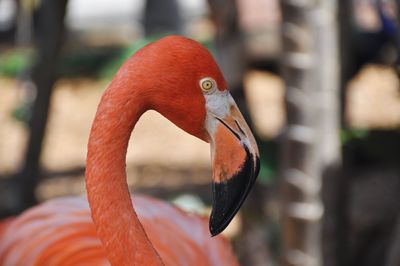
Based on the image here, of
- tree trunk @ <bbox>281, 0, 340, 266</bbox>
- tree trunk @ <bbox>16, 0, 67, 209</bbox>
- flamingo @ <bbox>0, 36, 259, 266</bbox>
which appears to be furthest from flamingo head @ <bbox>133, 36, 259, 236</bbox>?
tree trunk @ <bbox>16, 0, 67, 209</bbox>

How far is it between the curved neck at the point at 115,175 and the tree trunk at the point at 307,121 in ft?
4.24

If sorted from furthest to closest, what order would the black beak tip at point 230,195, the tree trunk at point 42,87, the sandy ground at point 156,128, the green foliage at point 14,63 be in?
the green foliage at point 14,63 → the sandy ground at point 156,128 → the tree trunk at point 42,87 → the black beak tip at point 230,195

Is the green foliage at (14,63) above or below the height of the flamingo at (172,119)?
below

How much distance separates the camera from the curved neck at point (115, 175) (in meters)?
2.08

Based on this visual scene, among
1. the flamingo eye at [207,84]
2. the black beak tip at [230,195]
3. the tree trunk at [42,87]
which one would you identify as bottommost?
the tree trunk at [42,87]

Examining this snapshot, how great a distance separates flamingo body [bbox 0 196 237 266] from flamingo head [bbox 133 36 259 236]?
24.8 inches

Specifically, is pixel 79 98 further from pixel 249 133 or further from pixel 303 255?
pixel 249 133

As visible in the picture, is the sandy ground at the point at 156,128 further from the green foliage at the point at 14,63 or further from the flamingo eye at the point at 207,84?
the flamingo eye at the point at 207,84

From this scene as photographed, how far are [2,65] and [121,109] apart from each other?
25.0 feet

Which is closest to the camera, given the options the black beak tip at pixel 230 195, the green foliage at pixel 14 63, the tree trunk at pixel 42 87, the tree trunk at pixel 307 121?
the black beak tip at pixel 230 195

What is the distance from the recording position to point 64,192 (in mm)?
6004

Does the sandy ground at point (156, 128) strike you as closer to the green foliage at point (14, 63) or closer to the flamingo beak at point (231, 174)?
the green foliage at point (14, 63)

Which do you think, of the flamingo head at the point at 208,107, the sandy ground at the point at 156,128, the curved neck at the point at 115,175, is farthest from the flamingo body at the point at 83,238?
the sandy ground at the point at 156,128

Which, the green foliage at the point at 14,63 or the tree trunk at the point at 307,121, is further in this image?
the green foliage at the point at 14,63
